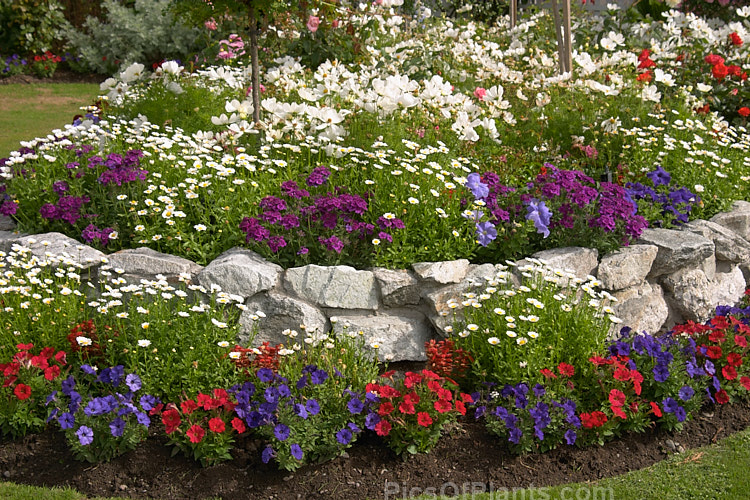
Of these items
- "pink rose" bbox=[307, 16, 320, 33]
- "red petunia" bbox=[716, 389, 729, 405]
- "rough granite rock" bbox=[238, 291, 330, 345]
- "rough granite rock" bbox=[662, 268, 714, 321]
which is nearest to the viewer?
"red petunia" bbox=[716, 389, 729, 405]

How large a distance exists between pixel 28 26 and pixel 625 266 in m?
11.8

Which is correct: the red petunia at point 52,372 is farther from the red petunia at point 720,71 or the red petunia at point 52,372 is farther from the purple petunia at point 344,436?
the red petunia at point 720,71

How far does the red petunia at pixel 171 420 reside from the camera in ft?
10.3

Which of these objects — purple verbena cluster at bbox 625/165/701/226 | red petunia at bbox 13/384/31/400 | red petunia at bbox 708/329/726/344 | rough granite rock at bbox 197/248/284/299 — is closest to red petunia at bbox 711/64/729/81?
purple verbena cluster at bbox 625/165/701/226

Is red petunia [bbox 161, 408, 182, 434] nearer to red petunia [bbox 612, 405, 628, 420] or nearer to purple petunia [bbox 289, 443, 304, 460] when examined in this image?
purple petunia [bbox 289, 443, 304, 460]

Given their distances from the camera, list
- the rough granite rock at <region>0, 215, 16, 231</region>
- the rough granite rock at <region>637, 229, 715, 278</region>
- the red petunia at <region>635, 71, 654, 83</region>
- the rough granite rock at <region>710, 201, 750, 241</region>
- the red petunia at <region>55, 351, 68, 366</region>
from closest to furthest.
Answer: the red petunia at <region>55, 351, 68, 366</region>
the rough granite rock at <region>637, 229, 715, 278</region>
the rough granite rock at <region>0, 215, 16, 231</region>
the rough granite rock at <region>710, 201, 750, 241</region>
the red petunia at <region>635, 71, 654, 83</region>

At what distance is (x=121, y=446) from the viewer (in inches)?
127

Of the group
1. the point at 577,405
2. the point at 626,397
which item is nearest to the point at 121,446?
the point at 577,405

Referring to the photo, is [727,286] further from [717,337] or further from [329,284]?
[329,284]

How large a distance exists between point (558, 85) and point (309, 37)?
108 inches

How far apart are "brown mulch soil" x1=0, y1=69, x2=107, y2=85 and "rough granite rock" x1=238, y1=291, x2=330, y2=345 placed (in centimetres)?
999

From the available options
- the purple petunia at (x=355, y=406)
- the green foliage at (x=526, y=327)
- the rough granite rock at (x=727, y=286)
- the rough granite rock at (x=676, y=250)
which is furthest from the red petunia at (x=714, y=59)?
the purple petunia at (x=355, y=406)

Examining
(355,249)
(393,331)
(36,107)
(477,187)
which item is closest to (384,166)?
(477,187)

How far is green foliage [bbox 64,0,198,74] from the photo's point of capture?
1234 cm
